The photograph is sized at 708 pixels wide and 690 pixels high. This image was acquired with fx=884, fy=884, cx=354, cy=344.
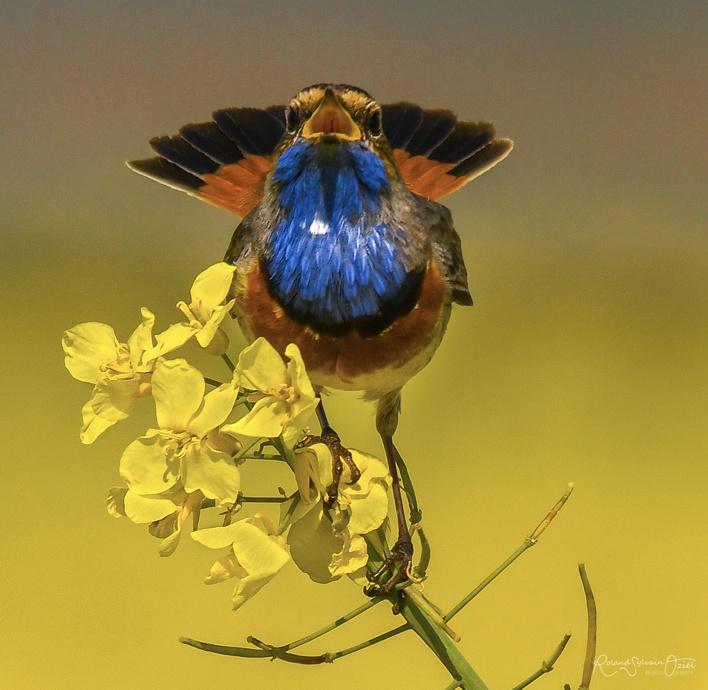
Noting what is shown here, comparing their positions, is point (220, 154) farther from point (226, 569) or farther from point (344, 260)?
point (226, 569)

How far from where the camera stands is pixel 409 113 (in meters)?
1.44

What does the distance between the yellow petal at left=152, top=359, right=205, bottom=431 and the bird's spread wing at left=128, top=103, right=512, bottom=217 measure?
2.41 ft

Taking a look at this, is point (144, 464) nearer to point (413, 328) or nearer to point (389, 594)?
point (389, 594)

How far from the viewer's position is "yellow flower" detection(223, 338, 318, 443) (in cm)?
61

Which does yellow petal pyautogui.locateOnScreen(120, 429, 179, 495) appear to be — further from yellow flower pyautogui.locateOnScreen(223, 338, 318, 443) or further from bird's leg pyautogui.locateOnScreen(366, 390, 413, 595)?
bird's leg pyautogui.locateOnScreen(366, 390, 413, 595)

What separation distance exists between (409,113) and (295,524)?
0.95m

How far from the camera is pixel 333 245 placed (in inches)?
36.8

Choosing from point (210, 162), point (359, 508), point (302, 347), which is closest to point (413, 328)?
point (302, 347)

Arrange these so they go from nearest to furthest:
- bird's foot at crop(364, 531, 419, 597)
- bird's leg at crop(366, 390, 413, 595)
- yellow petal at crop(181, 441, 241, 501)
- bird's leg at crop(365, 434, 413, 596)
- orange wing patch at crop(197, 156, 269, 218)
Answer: yellow petal at crop(181, 441, 241, 501) < bird's foot at crop(364, 531, 419, 597) < bird's leg at crop(365, 434, 413, 596) < bird's leg at crop(366, 390, 413, 595) < orange wing patch at crop(197, 156, 269, 218)

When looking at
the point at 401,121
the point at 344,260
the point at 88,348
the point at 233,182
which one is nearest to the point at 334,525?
the point at 88,348

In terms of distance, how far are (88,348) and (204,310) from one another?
0.10 meters

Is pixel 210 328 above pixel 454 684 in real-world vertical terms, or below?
above

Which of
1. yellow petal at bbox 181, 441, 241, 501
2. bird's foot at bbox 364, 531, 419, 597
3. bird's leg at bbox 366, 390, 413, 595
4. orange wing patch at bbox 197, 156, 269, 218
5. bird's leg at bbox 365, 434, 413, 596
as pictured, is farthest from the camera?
orange wing patch at bbox 197, 156, 269, 218

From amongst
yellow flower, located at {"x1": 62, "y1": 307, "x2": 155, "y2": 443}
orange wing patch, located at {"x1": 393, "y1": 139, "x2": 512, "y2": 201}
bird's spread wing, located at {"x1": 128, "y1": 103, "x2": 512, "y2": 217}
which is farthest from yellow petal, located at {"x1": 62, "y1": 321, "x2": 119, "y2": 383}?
orange wing patch, located at {"x1": 393, "y1": 139, "x2": 512, "y2": 201}
